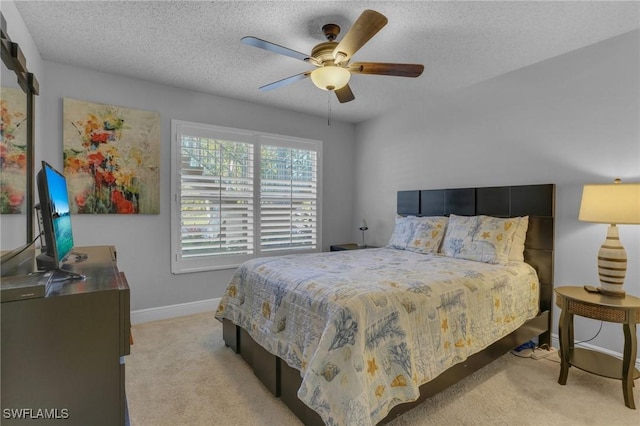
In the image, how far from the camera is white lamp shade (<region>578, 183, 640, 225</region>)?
2031 millimetres

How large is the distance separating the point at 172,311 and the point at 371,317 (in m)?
2.79

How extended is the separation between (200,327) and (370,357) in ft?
7.59

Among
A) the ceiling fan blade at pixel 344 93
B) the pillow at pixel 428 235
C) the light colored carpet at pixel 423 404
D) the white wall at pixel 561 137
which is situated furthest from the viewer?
the pillow at pixel 428 235

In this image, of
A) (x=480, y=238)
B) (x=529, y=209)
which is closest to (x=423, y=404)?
(x=480, y=238)

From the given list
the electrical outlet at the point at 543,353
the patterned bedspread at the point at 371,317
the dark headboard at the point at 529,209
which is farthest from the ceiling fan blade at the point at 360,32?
the electrical outlet at the point at 543,353

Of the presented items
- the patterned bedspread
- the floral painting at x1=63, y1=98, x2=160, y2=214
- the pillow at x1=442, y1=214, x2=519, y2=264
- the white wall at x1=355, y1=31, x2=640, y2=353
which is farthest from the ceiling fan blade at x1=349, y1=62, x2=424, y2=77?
the floral painting at x1=63, y1=98, x2=160, y2=214

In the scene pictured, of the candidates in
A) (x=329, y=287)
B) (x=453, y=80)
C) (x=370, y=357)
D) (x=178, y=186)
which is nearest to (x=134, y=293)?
(x=178, y=186)

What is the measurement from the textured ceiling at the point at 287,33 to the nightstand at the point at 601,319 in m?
1.98

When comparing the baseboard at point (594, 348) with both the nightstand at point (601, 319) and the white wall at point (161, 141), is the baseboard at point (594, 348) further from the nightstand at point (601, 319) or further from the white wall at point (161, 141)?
the white wall at point (161, 141)

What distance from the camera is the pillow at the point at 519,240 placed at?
9.27ft

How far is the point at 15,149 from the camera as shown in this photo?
1.77 m

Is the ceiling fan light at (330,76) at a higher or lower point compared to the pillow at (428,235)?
higher

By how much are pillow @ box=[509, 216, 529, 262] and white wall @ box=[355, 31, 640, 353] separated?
0.26 metres

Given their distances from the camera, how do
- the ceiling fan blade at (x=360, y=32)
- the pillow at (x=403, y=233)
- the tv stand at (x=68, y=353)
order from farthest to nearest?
1. the pillow at (x=403, y=233)
2. the ceiling fan blade at (x=360, y=32)
3. the tv stand at (x=68, y=353)
